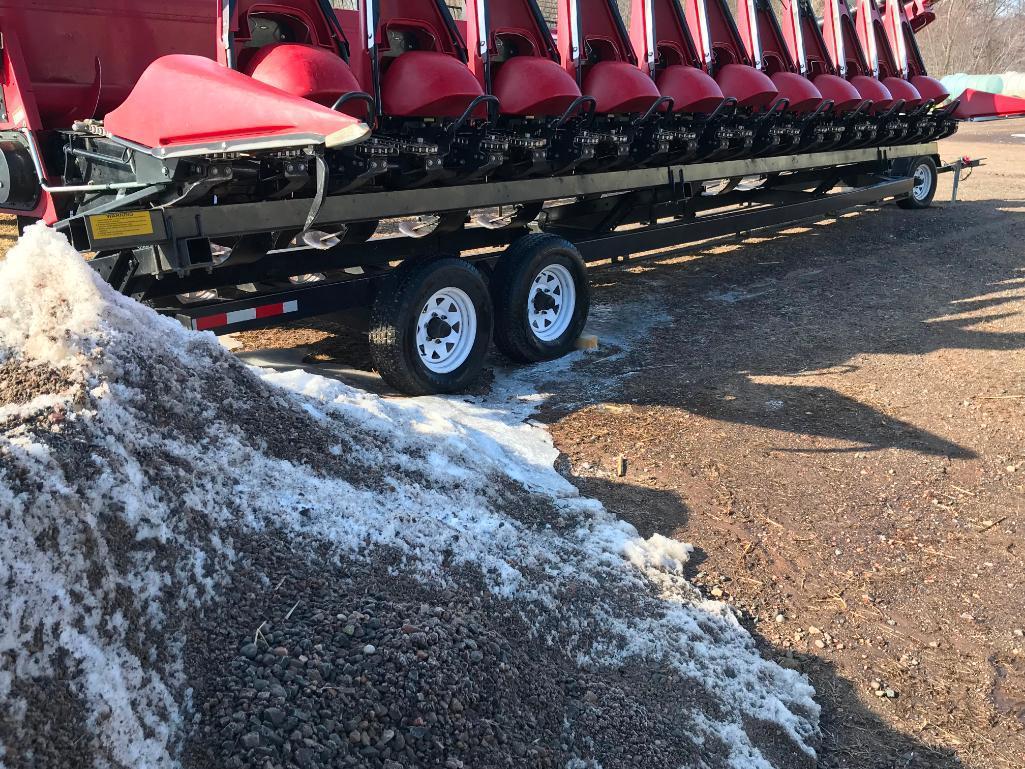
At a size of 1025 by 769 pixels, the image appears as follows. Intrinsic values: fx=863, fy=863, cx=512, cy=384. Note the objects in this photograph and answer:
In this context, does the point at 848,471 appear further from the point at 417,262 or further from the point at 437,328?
the point at 417,262

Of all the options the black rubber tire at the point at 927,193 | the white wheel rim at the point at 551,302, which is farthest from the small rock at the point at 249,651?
the black rubber tire at the point at 927,193

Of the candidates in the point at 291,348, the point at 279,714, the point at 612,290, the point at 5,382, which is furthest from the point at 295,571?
the point at 612,290

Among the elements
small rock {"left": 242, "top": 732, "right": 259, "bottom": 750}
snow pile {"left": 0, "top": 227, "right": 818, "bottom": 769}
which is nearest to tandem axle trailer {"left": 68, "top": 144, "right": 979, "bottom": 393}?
snow pile {"left": 0, "top": 227, "right": 818, "bottom": 769}

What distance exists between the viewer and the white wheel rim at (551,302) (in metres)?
6.38

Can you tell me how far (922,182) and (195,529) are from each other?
43.5 feet

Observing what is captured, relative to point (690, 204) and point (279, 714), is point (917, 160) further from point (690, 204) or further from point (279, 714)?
point (279, 714)

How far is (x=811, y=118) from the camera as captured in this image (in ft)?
30.1

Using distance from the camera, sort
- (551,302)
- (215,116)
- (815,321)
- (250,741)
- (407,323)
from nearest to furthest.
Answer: (250,741)
(215,116)
(407,323)
(551,302)
(815,321)

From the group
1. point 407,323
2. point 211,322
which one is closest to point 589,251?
point 407,323

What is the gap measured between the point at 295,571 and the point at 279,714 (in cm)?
62

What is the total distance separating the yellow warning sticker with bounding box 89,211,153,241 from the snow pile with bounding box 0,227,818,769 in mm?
1140

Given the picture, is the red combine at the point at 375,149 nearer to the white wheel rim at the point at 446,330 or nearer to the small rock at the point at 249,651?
the white wheel rim at the point at 446,330

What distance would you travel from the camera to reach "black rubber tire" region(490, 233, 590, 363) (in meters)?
6.10

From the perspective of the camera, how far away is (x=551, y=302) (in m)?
6.47
